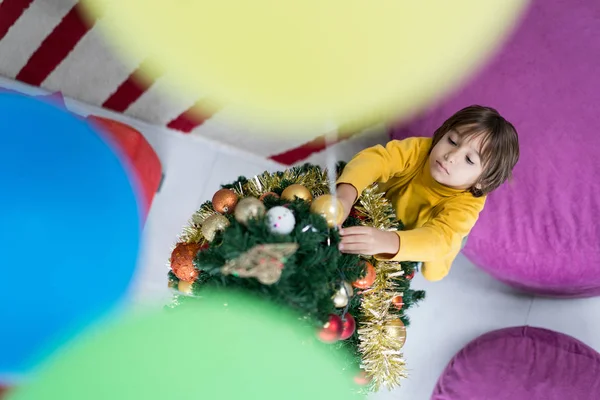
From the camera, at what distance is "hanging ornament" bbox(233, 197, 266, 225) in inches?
27.2

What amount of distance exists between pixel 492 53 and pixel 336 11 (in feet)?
1.20

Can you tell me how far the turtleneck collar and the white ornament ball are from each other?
362 mm

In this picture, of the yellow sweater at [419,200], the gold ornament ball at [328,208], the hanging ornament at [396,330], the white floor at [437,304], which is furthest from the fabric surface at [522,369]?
the gold ornament ball at [328,208]

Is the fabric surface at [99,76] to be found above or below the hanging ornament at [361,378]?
above

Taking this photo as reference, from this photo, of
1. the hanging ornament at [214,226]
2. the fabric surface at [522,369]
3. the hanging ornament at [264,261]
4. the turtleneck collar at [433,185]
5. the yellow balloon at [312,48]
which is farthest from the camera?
the yellow balloon at [312,48]

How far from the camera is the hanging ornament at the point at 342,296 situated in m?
0.75

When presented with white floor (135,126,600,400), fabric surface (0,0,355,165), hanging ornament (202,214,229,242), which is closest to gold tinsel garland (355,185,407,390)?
hanging ornament (202,214,229,242)

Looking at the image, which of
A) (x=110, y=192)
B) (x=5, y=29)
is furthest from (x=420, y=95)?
(x=5, y=29)

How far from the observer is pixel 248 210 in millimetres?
697

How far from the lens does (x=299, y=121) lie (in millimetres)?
1502

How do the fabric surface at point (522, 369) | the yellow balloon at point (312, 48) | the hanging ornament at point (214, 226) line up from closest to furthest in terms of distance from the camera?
the hanging ornament at point (214, 226) < the fabric surface at point (522, 369) < the yellow balloon at point (312, 48)

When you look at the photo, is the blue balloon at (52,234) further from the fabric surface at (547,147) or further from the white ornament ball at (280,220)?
the fabric surface at (547,147)

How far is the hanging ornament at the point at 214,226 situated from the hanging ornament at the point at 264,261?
92mm

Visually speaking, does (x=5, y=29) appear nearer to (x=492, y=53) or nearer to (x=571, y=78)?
(x=492, y=53)
